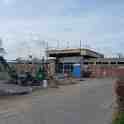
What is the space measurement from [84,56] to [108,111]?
53.8 m

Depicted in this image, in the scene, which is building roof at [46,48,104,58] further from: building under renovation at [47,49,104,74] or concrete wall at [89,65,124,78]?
concrete wall at [89,65,124,78]

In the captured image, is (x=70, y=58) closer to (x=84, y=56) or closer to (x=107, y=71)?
(x=84, y=56)

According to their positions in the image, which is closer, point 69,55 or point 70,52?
point 70,52

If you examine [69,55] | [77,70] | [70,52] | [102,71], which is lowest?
[102,71]

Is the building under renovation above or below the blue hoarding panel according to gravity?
above

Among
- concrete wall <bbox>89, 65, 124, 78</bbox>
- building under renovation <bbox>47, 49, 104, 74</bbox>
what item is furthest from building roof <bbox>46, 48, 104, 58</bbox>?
concrete wall <bbox>89, 65, 124, 78</bbox>

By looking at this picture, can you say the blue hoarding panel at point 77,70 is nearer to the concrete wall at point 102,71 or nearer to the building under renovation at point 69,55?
the concrete wall at point 102,71

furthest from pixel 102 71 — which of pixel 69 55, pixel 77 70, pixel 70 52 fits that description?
pixel 69 55

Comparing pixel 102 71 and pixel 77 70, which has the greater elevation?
pixel 77 70

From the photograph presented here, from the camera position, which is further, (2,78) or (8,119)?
(2,78)

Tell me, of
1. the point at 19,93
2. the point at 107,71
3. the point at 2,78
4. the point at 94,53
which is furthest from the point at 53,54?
the point at 19,93

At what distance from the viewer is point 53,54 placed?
2648 inches

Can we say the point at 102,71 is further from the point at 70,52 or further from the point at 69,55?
the point at 69,55

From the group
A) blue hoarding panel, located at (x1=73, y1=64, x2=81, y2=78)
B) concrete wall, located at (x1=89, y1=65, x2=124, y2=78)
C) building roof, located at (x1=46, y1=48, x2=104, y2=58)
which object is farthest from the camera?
building roof, located at (x1=46, y1=48, x2=104, y2=58)
